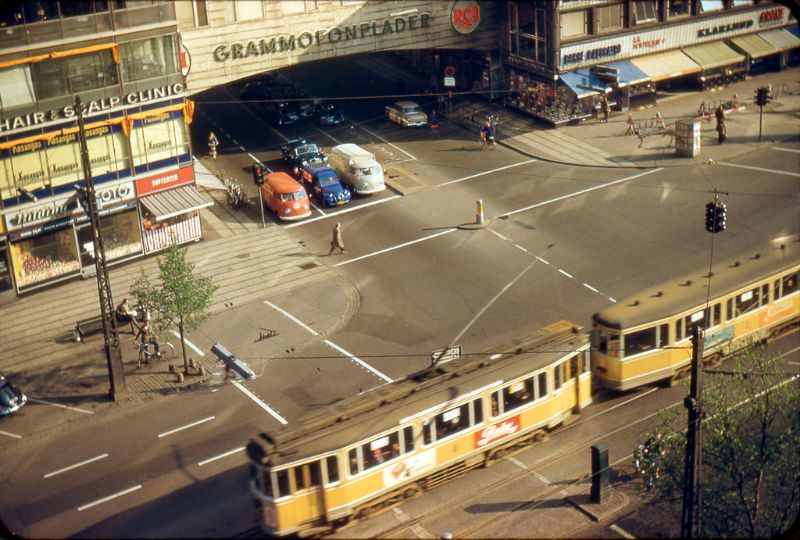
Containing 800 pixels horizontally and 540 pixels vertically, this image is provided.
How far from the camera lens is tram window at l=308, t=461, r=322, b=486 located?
3067 centimetres

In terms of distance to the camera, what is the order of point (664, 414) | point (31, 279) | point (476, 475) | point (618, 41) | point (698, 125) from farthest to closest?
point (618, 41), point (698, 125), point (31, 279), point (476, 475), point (664, 414)

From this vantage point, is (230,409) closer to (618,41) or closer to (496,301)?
(496,301)

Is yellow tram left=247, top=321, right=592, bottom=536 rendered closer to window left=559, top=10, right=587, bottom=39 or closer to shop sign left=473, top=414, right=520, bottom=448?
shop sign left=473, top=414, right=520, bottom=448

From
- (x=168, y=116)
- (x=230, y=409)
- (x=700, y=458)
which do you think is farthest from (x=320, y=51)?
(x=700, y=458)

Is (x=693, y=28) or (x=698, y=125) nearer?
(x=698, y=125)

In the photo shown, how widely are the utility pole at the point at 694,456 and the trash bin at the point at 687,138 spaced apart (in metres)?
33.6

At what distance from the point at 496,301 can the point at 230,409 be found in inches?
503

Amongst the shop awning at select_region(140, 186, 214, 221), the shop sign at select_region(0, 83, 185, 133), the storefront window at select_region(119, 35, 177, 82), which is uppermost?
the storefront window at select_region(119, 35, 177, 82)

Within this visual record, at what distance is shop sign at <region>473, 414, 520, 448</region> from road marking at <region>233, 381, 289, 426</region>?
294 inches

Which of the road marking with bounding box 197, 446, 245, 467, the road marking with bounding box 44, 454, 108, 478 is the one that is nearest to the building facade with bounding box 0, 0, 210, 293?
the road marking with bounding box 44, 454, 108, 478

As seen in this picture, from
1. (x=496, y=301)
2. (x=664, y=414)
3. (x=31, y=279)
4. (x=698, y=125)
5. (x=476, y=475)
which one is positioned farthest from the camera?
(x=698, y=125)

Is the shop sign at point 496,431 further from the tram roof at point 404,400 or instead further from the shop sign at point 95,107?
the shop sign at point 95,107

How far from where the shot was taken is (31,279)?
164 feet

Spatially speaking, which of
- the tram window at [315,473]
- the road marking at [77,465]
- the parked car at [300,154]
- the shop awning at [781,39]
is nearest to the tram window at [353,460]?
the tram window at [315,473]
